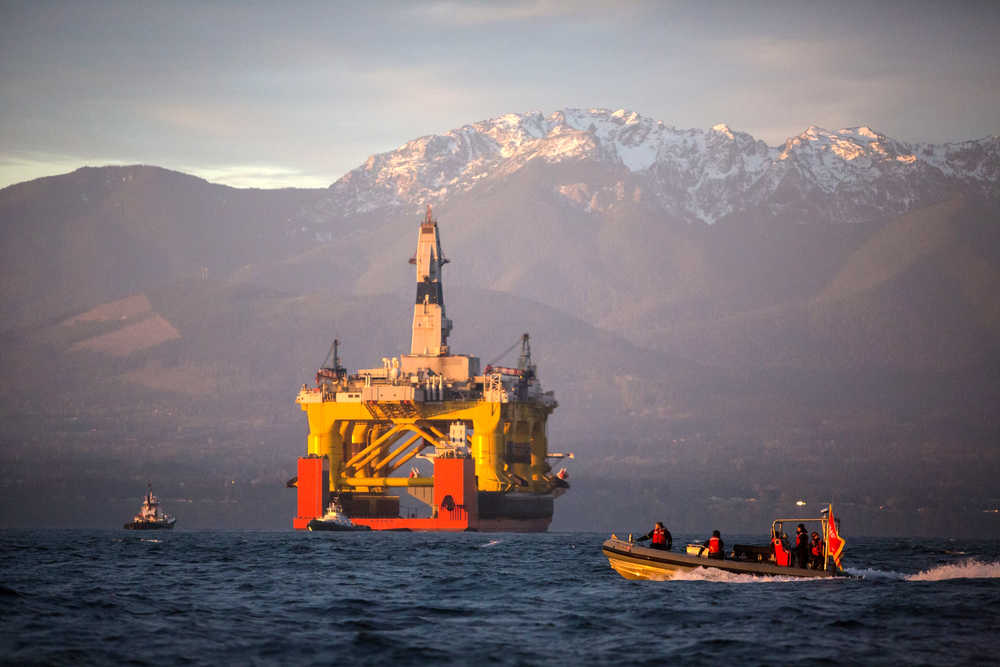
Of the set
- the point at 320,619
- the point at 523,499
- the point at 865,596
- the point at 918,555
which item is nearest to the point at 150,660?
the point at 320,619

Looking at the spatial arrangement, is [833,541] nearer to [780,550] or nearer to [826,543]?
[826,543]

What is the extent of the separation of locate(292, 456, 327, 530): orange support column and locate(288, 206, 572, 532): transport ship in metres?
0.10

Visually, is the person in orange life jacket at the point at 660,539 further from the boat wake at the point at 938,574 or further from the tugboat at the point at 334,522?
the tugboat at the point at 334,522

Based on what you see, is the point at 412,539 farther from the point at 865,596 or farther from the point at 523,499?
the point at 865,596

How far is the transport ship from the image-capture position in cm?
13588

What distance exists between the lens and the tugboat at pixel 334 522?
134750 mm

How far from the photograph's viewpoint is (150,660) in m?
44.5

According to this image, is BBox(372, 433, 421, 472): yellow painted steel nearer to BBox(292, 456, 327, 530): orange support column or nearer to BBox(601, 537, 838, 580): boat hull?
BBox(292, 456, 327, 530): orange support column

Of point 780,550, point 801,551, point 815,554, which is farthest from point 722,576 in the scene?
point 815,554

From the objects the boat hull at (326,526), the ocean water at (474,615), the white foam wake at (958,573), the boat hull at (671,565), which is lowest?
the ocean water at (474,615)

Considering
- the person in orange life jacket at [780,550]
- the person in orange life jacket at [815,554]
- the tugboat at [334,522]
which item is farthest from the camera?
the tugboat at [334,522]

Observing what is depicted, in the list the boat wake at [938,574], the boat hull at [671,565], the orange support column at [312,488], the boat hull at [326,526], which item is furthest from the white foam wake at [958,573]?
the orange support column at [312,488]

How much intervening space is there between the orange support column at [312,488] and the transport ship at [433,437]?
3.7 inches

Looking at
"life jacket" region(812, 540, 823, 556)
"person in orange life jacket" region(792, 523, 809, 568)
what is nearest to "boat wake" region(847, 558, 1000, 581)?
"life jacket" region(812, 540, 823, 556)
